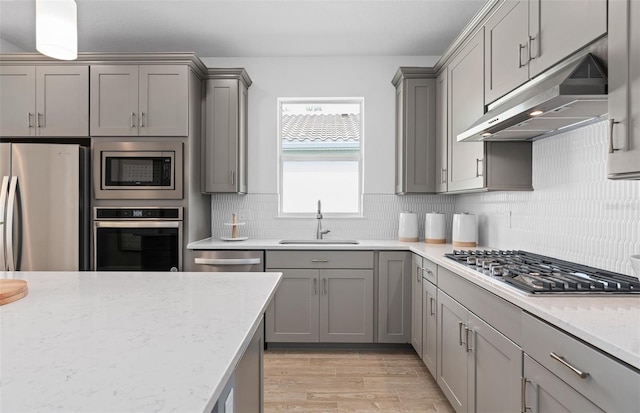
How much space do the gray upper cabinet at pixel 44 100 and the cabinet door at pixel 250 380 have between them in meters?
2.73

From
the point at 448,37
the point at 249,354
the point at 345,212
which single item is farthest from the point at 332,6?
the point at 249,354

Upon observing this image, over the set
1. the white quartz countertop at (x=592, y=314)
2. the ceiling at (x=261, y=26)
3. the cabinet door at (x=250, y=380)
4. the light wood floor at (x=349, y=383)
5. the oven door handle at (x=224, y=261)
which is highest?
the ceiling at (x=261, y=26)

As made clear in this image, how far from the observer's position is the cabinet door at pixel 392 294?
326 cm

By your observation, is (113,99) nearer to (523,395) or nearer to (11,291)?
(11,291)

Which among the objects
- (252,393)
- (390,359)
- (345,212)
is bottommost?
(390,359)

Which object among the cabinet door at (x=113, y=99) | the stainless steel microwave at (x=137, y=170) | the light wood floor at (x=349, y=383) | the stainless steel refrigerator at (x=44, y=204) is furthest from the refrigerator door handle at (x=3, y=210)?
the light wood floor at (x=349, y=383)

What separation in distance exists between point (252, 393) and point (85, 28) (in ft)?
11.4

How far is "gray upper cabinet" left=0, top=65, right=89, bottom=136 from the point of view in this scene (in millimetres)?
3207

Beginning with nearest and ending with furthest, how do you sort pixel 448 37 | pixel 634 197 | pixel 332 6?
pixel 634 197
pixel 332 6
pixel 448 37

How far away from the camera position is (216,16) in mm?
3092

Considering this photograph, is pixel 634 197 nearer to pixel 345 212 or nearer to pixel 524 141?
pixel 524 141

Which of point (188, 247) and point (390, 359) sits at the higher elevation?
point (188, 247)

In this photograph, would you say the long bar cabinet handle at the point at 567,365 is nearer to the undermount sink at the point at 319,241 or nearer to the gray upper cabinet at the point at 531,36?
the gray upper cabinet at the point at 531,36

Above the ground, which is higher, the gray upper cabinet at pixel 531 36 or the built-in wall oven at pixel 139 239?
the gray upper cabinet at pixel 531 36
